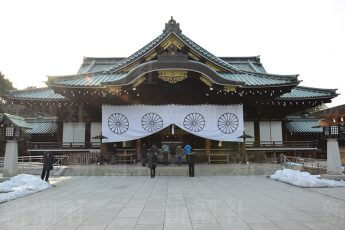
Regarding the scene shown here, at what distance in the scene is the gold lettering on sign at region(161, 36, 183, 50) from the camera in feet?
68.2

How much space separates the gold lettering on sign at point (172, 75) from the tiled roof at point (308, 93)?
8674 mm

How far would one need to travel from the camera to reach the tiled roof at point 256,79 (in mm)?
20984

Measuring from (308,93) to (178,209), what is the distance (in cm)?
1974

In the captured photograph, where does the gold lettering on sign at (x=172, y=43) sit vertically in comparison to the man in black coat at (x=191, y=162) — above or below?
above

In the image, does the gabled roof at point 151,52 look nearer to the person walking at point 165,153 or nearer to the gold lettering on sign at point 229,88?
the gold lettering on sign at point 229,88

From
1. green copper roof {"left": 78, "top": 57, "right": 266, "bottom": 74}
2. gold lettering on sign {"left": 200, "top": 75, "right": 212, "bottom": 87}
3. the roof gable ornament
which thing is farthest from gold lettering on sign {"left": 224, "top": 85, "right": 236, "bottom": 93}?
green copper roof {"left": 78, "top": 57, "right": 266, "bottom": 74}

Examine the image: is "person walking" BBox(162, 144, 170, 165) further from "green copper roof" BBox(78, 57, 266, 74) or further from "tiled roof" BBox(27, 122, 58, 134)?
"green copper roof" BBox(78, 57, 266, 74)

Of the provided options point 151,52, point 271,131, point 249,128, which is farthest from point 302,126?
point 151,52

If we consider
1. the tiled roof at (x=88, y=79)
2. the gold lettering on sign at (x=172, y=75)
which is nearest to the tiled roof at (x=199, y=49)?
the gold lettering on sign at (x=172, y=75)

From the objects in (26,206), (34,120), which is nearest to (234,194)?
(26,206)

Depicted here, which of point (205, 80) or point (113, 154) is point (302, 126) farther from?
point (113, 154)

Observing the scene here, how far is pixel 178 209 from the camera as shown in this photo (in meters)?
7.91

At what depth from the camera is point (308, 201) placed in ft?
30.0

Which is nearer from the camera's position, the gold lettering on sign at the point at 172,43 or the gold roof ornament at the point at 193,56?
the gold lettering on sign at the point at 172,43
